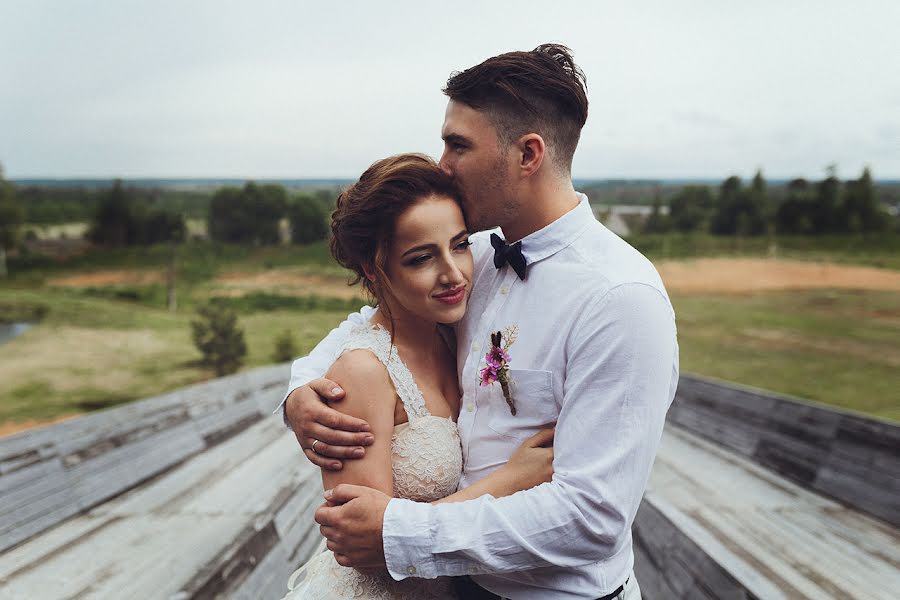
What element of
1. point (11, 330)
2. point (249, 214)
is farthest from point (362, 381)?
point (11, 330)

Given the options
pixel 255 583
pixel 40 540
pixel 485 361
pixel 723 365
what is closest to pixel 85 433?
pixel 40 540

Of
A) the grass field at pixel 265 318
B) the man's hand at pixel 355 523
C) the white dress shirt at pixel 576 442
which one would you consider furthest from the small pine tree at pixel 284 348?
the white dress shirt at pixel 576 442

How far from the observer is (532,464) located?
145cm

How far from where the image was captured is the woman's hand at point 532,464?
1431 mm

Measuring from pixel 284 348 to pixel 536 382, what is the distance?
17.1m

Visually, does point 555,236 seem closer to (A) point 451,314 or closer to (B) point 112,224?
(A) point 451,314

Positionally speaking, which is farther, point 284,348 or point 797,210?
point 797,210

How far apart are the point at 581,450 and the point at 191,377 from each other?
17.9 meters

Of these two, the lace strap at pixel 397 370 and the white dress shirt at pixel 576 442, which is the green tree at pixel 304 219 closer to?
the lace strap at pixel 397 370

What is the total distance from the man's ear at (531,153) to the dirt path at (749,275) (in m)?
19.9

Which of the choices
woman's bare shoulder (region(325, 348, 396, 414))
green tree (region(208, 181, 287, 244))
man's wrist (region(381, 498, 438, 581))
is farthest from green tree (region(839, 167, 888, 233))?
man's wrist (region(381, 498, 438, 581))

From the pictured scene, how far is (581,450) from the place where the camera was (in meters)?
1.35

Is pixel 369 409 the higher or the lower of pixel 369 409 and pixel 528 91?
the lower

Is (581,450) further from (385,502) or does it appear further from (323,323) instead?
(323,323)
